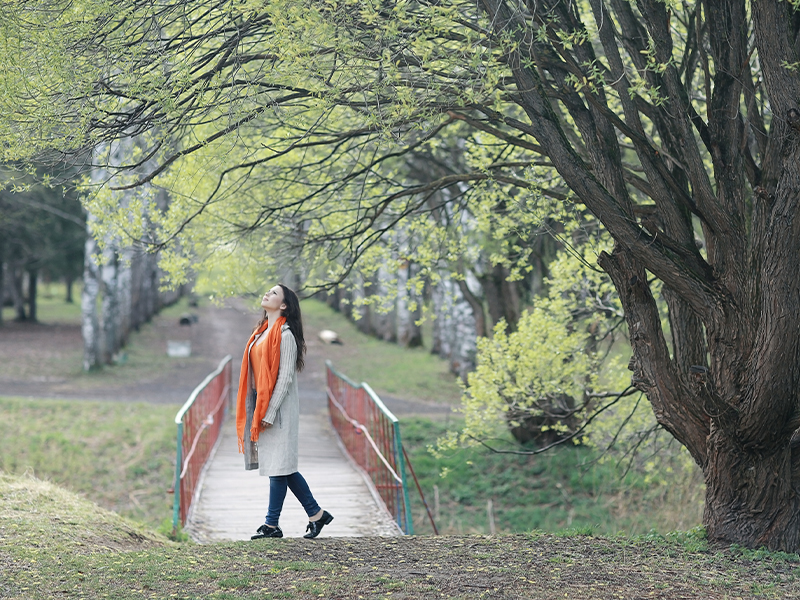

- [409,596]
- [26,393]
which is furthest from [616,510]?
[26,393]

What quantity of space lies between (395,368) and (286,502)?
1563 centimetres

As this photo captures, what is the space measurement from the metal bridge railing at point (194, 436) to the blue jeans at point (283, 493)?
180 centimetres

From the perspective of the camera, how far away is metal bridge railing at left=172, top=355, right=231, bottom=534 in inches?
314

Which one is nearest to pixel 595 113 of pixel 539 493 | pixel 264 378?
pixel 264 378

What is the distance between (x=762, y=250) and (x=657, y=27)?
188 centimetres

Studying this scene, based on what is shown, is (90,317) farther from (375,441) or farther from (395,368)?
(375,441)

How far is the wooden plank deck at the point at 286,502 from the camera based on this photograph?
25.5ft

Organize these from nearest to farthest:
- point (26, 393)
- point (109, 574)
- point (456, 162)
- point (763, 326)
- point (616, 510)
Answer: point (109, 574) < point (763, 326) < point (616, 510) < point (456, 162) < point (26, 393)

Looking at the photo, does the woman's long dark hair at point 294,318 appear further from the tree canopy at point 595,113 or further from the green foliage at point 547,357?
the green foliage at point 547,357

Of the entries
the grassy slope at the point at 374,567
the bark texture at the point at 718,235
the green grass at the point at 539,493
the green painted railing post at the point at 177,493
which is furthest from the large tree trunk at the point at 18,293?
the bark texture at the point at 718,235

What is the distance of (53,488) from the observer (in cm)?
768

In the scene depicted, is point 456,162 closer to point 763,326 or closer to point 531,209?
point 531,209

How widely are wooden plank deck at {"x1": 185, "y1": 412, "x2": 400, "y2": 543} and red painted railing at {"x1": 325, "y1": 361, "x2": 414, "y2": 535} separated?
168 mm

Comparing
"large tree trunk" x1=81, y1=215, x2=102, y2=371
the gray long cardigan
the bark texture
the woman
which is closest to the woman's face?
the woman
